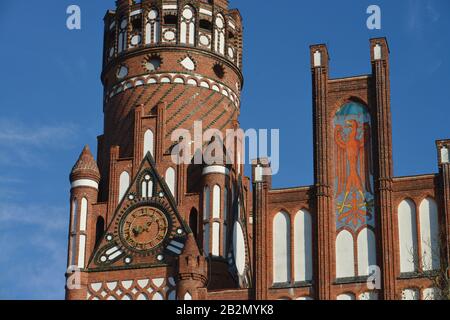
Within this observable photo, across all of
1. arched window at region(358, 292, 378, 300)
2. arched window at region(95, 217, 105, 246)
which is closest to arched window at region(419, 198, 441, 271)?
arched window at region(358, 292, 378, 300)

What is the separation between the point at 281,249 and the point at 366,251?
235cm

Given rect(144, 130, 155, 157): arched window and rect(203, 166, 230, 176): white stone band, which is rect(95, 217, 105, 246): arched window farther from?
rect(203, 166, 230, 176): white stone band

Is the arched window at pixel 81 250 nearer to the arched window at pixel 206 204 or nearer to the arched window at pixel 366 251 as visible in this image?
the arched window at pixel 206 204

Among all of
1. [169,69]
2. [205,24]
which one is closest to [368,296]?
[169,69]

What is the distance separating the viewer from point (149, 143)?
40750mm

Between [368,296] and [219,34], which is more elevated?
[219,34]

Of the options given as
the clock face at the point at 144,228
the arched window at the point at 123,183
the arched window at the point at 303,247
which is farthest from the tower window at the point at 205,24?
the arched window at the point at 303,247

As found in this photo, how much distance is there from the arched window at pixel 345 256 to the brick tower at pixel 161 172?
3.96 m

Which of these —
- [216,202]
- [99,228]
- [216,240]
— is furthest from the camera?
[99,228]

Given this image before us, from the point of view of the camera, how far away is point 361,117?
37.0 metres

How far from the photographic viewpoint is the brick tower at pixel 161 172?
125 feet

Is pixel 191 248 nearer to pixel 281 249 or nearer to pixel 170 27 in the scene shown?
pixel 281 249
